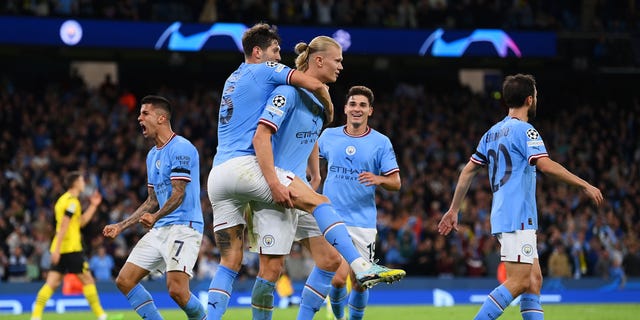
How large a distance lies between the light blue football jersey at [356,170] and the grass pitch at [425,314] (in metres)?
3.17

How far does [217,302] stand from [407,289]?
12.4 meters

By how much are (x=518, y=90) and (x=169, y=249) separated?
3.61 meters

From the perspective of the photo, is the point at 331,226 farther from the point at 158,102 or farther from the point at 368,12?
the point at 368,12

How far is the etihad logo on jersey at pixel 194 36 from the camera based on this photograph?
83.6ft

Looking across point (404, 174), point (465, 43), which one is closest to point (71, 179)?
point (404, 174)

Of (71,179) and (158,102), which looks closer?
(158,102)

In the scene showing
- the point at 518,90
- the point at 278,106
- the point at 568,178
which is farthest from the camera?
the point at 518,90

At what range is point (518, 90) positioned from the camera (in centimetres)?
927

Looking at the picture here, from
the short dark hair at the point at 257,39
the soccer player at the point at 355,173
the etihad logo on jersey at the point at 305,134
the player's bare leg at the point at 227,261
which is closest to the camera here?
the etihad logo on jersey at the point at 305,134

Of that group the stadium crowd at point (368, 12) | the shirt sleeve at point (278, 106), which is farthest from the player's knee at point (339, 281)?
the stadium crowd at point (368, 12)

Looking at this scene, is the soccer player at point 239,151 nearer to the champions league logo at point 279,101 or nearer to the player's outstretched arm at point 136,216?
the champions league logo at point 279,101

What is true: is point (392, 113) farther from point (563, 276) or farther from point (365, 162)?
point (365, 162)

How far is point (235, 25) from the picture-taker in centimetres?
2566

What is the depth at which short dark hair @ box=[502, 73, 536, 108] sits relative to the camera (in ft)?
30.4
